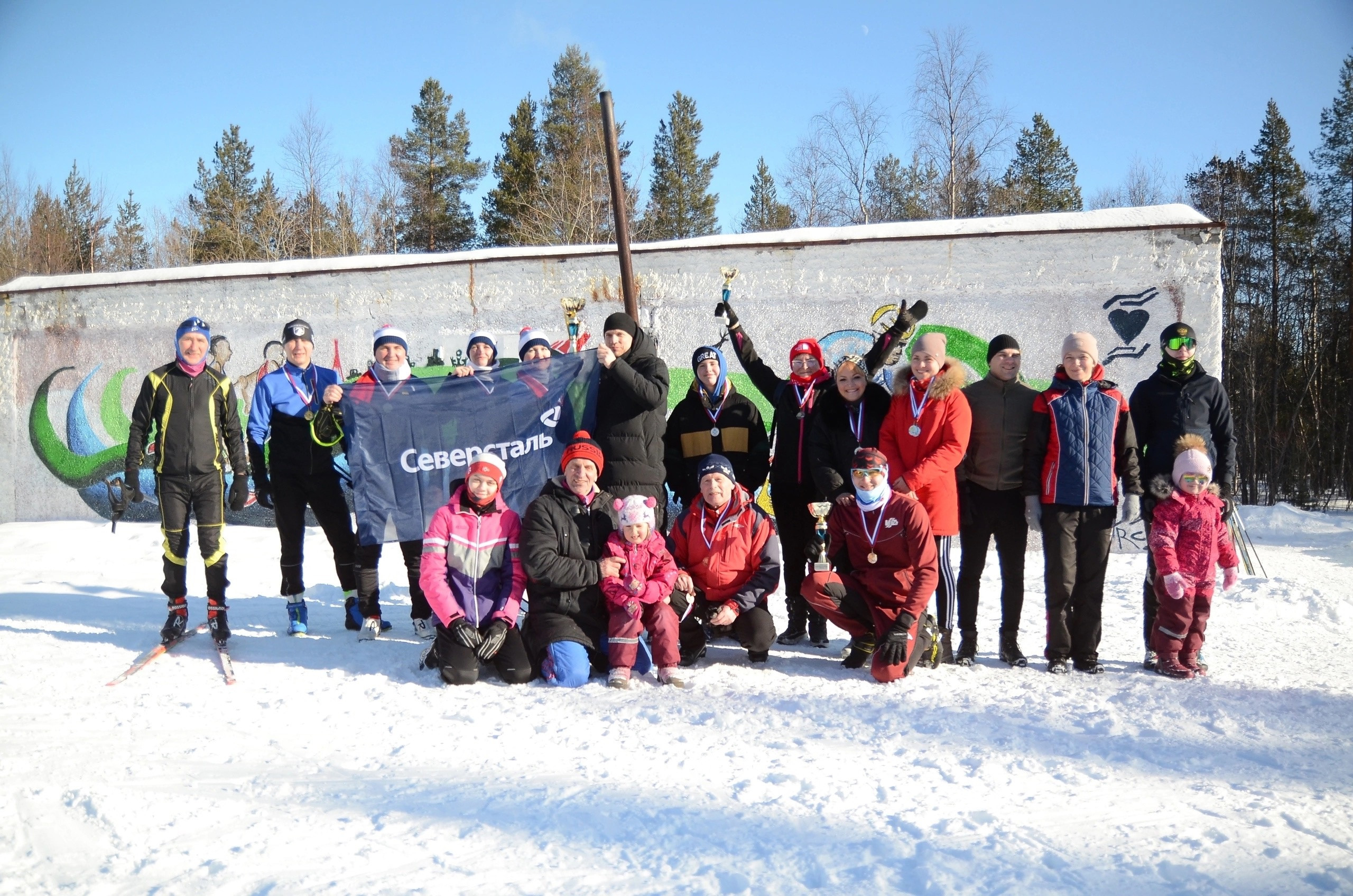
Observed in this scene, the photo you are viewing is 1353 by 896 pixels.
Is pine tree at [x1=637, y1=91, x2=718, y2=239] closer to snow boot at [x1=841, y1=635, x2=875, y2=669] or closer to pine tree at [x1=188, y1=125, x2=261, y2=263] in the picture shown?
pine tree at [x1=188, y1=125, x2=261, y2=263]

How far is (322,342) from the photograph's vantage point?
402 inches

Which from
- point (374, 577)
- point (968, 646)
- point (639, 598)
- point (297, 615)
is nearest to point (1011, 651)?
point (968, 646)

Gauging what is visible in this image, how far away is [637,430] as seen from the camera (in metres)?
5.42

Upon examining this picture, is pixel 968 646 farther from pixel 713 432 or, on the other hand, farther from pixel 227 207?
pixel 227 207

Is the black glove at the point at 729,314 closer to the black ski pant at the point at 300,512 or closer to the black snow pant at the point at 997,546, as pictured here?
the black snow pant at the point at 997,546

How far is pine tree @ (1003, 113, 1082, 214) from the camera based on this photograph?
2694 centimetres

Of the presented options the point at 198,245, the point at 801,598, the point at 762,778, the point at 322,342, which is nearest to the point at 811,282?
the point at 801,598

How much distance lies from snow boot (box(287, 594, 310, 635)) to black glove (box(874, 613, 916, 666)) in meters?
3.86

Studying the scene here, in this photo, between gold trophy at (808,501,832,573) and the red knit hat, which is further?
gold trophy at (808,501,832,573)

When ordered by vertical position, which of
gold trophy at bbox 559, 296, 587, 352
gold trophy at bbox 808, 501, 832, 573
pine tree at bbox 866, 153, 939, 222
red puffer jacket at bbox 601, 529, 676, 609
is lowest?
red puffer jacket at bbox 601, 529, 676, 609

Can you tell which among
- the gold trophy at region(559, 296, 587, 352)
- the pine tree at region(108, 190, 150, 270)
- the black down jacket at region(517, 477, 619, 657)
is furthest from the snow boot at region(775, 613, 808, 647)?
the pine tree at region(108, 190, 150, 270)

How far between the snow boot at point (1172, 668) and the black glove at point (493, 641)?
368cm

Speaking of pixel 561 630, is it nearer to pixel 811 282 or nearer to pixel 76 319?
pixel 811 282

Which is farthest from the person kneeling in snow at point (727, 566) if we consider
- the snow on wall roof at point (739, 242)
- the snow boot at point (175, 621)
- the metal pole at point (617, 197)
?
the snow on wall roof at point (739, 242)
